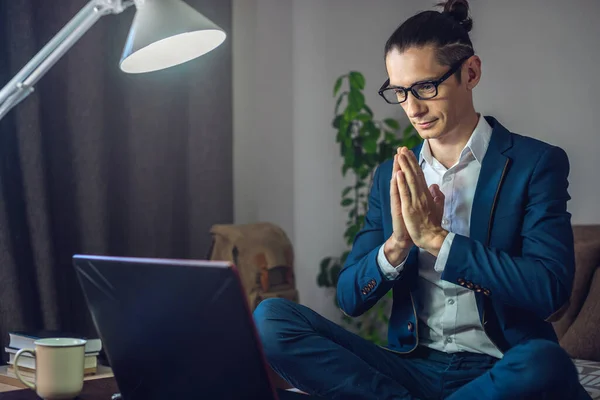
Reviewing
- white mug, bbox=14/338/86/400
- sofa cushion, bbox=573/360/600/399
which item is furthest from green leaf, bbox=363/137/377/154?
white mug, bbox=14/338/86/400

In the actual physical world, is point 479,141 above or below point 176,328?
above

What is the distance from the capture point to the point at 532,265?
4.24 ft

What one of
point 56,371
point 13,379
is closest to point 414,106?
point 56,371

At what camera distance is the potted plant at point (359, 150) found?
113 inches

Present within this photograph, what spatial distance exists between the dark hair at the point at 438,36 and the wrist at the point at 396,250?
14.0 inches

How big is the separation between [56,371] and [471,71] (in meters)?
0.95

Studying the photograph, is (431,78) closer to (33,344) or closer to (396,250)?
(396,250)

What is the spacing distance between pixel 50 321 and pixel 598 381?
1.61 metres

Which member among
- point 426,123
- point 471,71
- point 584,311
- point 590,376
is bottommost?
point 590,376

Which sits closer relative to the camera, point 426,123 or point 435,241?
point 435,241

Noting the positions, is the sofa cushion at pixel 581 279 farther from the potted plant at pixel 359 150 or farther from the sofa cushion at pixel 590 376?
the potted plant at pixel 359 150

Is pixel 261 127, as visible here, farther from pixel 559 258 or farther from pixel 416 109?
pixel 559 258

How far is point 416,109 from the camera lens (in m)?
1.42

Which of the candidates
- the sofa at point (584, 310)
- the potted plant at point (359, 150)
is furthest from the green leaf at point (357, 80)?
the sofa at point (584, 310)
